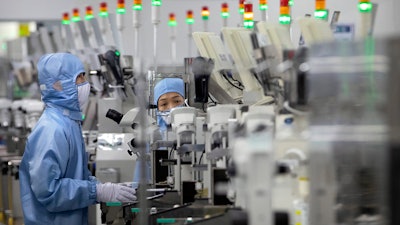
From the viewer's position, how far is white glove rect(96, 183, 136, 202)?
4.89 m

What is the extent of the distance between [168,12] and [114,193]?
3475mm

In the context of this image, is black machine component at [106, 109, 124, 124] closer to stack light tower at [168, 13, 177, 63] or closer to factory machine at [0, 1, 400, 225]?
factory machine at [0, 1, 400, 225]

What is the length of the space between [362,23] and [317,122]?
1.54 m

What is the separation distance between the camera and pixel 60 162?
4.77 m

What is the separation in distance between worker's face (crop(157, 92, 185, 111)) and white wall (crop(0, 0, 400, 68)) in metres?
0.45

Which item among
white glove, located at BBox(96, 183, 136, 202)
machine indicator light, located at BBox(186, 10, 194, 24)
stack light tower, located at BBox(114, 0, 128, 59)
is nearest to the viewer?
white glove, located at BBox(96, 183, 136, 202)

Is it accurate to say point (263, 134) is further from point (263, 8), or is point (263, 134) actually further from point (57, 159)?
point (263, 8)

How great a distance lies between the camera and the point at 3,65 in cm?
932

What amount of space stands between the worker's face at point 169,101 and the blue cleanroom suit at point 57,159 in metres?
0.72

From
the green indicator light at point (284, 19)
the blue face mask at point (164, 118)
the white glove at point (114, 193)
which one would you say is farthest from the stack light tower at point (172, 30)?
the green indicator light at point (284, 19)

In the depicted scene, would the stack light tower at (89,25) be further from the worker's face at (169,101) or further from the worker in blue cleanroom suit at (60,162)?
the worker in blue cleanroom suit at (60,162)

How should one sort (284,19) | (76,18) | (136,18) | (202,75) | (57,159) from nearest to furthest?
1. (284,19)
2. (57,159)
3. (202,75)
4. (136,18)
5. (76,18)

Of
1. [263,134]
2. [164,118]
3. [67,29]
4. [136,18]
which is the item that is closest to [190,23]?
[136,18]

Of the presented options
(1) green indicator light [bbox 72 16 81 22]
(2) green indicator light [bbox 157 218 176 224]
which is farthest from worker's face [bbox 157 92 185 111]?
(1) green indicator light [bbox 72 16 81 22]
